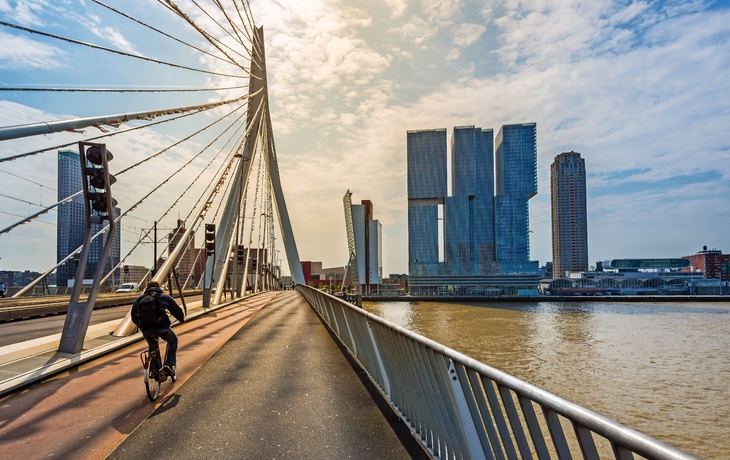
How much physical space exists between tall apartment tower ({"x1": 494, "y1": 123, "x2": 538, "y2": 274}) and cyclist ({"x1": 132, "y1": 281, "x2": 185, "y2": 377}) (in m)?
168

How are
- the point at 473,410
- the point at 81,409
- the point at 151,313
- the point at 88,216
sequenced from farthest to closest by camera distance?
the point at 88,216 < the point at 151,313 < the point at 81,409 < the point at 473,410

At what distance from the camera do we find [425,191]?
18962cm

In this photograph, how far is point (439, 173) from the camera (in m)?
190

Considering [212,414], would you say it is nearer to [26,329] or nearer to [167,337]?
[167,337]

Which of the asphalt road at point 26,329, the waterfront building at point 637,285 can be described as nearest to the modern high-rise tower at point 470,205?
the waterfront building at point 637,285

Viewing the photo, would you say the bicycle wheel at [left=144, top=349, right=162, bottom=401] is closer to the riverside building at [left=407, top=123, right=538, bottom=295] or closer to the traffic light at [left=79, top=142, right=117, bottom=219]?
the traffic light at [left=79, top=142, right=117, bottom=219]

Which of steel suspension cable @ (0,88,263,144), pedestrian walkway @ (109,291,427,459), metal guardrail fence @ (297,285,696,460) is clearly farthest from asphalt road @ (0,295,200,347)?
metal guardrail fence @ (297,285,696,460)

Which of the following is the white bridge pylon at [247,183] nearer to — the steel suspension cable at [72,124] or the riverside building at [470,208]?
the steel suspension cable at [72,124]

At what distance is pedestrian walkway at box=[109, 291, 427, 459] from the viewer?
484 cm

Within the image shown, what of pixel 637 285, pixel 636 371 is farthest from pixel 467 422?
pixel 637 285

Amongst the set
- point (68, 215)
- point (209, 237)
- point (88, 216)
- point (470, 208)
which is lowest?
point (88, 216)

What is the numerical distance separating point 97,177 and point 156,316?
4.71 m

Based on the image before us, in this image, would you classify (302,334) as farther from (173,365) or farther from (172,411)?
(172,411)

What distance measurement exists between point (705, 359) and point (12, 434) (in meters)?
33.6
